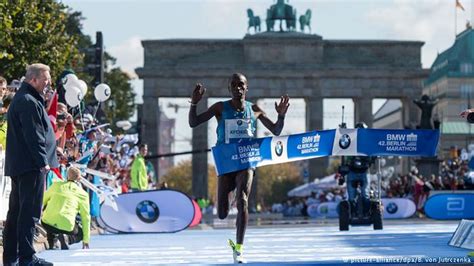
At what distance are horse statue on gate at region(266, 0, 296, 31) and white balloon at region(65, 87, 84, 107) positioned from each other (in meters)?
77.5

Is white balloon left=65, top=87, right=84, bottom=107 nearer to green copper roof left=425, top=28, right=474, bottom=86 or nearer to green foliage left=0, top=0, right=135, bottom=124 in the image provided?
green foliage left=0, top=0, right=135, bottom=124

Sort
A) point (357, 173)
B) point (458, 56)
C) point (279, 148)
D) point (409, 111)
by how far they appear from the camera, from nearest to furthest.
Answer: point (279, 148)
point (357, 173)
point (409, 111)
point (458, 56)

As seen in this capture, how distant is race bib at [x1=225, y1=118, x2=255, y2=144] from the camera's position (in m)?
14.4

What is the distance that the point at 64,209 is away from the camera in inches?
→ 657

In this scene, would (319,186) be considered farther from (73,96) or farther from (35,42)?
(73,96)

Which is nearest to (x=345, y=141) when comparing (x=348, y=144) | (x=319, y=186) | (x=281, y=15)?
(x=348, y=144)

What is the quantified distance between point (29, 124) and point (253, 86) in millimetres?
82984

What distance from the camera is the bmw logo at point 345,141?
19.5 m

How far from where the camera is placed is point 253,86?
94.9 meters

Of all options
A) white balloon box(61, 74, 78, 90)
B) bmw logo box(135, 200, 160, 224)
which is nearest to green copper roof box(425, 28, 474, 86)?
bmw logo box(135, 200, 160, 224)

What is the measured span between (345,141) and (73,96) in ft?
15.2

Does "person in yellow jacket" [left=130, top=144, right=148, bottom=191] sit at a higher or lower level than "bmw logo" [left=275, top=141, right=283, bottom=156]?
lower

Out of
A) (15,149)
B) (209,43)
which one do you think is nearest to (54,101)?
(15,149)

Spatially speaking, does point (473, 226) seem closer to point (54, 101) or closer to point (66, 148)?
point (54, 101)
